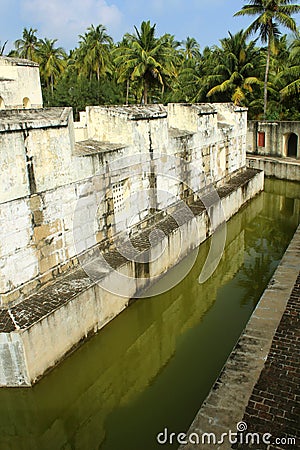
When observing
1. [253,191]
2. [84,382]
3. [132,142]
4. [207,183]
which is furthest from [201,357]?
[253,191]

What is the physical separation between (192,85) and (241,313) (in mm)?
20245

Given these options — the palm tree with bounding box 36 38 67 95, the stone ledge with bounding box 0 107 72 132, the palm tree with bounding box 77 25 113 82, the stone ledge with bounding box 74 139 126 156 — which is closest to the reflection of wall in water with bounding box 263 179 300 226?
the stone ledge with bounding box 74 139 126 156

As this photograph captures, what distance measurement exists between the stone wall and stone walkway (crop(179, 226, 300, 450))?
11.1 feet

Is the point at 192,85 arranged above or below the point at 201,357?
above

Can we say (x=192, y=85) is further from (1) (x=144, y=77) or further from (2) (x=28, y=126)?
(2) (x=28, y=126)

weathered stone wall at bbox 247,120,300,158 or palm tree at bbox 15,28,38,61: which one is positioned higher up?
palm tree at bbox 15,28,38,61

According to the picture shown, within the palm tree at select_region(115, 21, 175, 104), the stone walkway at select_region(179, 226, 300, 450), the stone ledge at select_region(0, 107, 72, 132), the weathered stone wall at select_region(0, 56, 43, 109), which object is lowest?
the stone walkway at select_region(179, 226, 300, 450)

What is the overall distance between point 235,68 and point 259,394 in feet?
68.0

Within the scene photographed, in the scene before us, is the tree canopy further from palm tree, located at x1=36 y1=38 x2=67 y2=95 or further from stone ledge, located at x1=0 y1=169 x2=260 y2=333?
stone ledge, located at x1=0 y1=169 x2=260 y2=333

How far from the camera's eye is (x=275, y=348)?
17.3ft

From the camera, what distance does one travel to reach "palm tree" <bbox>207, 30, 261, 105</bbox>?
2145 cm

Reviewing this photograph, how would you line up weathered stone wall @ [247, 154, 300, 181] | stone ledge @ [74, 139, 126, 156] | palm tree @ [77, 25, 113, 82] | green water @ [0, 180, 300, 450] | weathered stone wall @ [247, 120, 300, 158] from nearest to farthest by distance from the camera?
1. green water @ [0, 180, 300, 450]
2. stone ledge @ [74, 139, 126, 156]
3. weathered stone wall @ [247, 154, 300, 181]
4. weathered stone wall @ [247, 120, 300, 158]
5. palm tree @ [77, 25, 113, 82]

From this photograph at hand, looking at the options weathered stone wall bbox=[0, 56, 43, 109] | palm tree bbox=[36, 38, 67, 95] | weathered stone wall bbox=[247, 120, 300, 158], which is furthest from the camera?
palm tree bbox=[36, 38, 67, 95]

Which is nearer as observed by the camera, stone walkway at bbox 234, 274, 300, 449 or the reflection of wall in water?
stone walkway at bbox 234, 274, 300, 449
